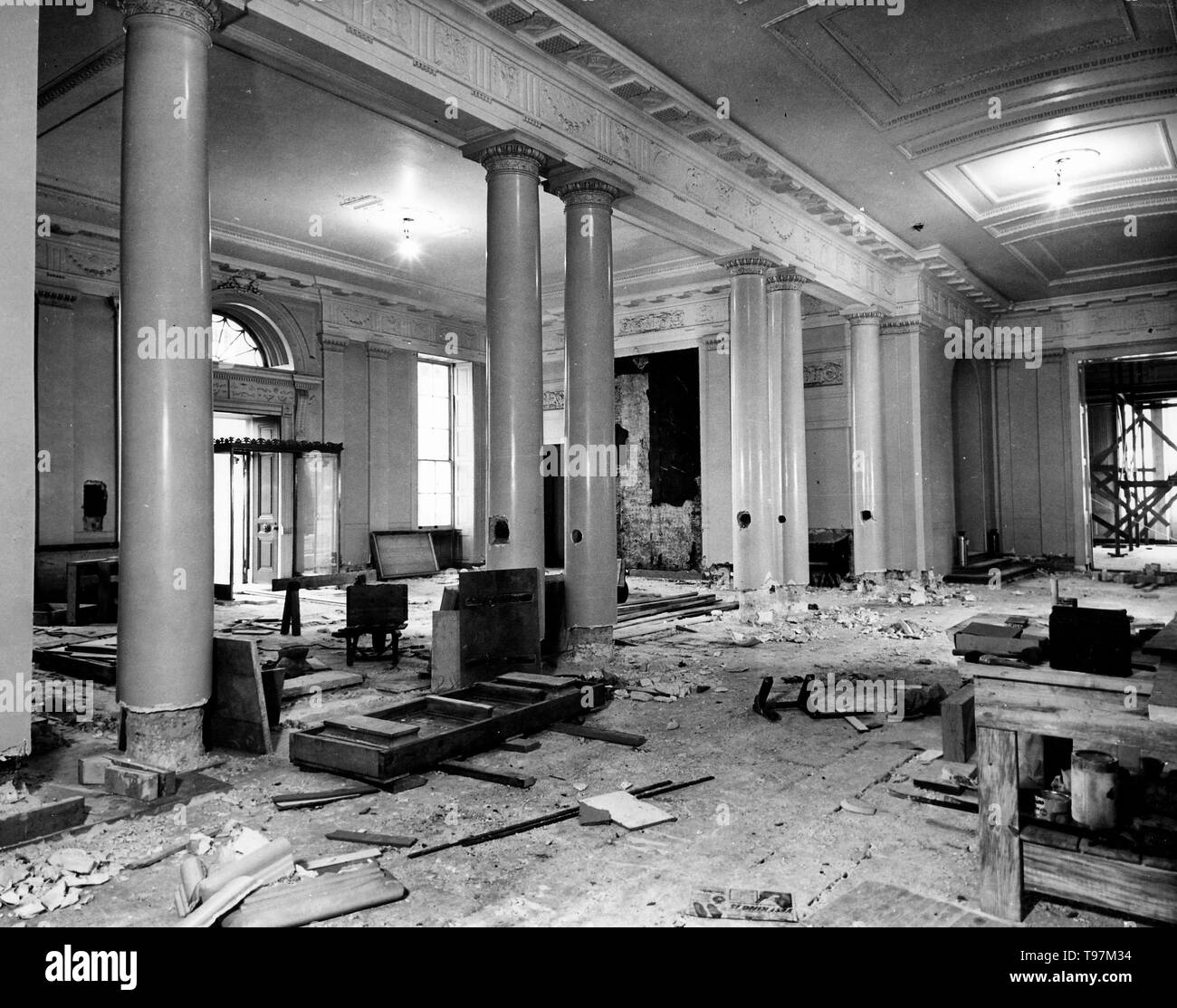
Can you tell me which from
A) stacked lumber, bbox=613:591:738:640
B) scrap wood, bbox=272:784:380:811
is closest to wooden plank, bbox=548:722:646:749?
scrap wood, bbox=272:784:380:811

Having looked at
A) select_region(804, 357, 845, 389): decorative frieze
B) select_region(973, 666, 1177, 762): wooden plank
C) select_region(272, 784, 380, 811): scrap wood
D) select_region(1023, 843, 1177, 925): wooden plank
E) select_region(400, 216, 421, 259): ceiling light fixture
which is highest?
select_region(400, 216, 421, 259): ceiling light fixture

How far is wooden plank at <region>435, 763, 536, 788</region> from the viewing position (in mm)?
3965

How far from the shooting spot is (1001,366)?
16.6 metres

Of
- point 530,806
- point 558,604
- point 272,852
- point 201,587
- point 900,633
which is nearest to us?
point 272,852

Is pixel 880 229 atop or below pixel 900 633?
atop

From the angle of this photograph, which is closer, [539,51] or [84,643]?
[539,51]

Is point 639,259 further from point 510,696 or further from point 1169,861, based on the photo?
point 1169,861

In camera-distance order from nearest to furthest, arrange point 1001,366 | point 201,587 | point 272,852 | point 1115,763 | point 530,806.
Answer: point 1115,763 → point 272,852 → point 530,806 → point 201,587 → point 1001,366

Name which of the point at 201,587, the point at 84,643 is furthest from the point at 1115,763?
the point at 84,643

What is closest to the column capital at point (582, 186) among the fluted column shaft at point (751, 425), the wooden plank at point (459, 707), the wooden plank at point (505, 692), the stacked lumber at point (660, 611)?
the fluted column shaft at point (751, 425)

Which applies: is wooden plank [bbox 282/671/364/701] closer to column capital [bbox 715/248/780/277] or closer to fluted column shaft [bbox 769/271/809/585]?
fluted column shaft [bbox 769/271/809/585]

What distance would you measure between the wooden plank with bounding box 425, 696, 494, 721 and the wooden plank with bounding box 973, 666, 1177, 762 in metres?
2.82

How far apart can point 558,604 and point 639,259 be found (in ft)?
25.7

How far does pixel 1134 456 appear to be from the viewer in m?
21.4
